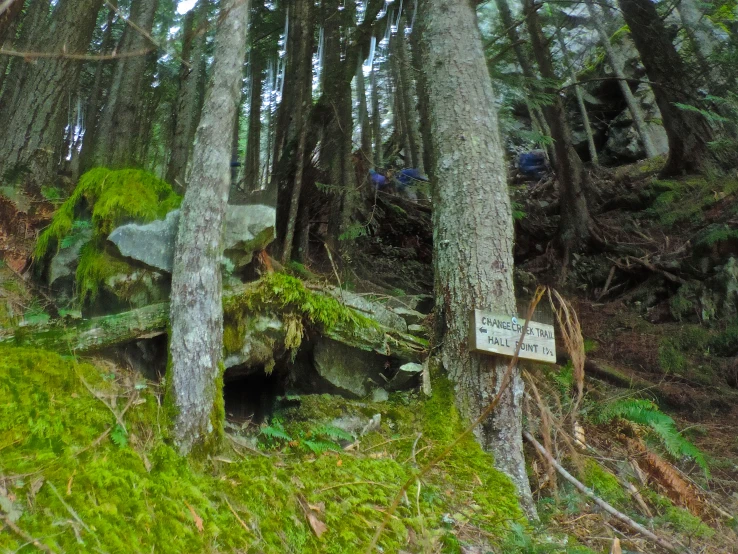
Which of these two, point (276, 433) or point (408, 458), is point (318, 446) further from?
point (408, 458)

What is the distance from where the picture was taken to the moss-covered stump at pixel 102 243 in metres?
4.57

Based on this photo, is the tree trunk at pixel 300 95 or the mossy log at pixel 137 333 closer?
the mossy log at pixel 137 333

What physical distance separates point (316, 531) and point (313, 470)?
535 millimetres

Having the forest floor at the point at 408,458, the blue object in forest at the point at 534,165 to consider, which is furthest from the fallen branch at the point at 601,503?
the blue object in forest at the point at 534,165

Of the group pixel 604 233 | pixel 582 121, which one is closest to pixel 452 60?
pixel 604 233

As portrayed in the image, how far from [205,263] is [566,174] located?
A: 25.8ft

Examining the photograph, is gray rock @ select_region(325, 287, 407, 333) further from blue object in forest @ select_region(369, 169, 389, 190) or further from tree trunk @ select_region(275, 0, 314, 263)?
blue object in forest @ select_region(369, 169, 389, 190)

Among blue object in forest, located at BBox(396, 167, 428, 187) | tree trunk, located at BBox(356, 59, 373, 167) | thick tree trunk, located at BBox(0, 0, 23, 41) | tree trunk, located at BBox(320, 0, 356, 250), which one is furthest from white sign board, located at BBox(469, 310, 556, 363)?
blue object in forest, located at BBox(396, 167, 428, 187)

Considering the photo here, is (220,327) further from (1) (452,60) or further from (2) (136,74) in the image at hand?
(2) (136,74)

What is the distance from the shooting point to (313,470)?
10.7 feet

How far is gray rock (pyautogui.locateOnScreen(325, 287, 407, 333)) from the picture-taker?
5.09 meters

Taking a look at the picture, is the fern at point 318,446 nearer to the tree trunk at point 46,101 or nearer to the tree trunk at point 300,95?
the tree trunk at point 300,95

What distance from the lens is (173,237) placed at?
15.1ft

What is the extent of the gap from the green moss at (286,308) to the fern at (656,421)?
8.54 ft
